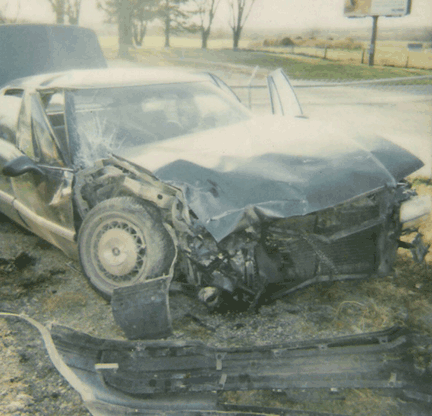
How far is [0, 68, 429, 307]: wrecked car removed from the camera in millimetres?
2641

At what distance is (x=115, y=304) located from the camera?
2.62m

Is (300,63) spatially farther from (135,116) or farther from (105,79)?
(135,116)

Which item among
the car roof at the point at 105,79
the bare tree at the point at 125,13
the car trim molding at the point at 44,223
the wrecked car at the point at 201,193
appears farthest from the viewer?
the bare tree at the point at 125,13

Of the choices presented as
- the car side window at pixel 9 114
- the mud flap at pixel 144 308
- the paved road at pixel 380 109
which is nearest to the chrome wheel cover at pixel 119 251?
the mud flap at pixel 144 308

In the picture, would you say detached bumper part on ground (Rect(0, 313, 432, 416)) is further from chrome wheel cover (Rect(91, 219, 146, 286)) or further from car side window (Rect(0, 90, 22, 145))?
car side window (Rect(0, 90, 22, 145))

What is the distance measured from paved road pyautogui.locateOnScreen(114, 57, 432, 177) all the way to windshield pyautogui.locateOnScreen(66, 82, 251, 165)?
3.38 metres

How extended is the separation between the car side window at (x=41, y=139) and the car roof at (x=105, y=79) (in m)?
0.19

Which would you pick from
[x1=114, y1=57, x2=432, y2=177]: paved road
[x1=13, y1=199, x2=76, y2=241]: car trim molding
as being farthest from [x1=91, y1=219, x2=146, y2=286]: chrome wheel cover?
[x1=114, y1=57, x2=432, y2=177]: paved road

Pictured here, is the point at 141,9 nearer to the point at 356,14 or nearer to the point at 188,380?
the point at 356,14

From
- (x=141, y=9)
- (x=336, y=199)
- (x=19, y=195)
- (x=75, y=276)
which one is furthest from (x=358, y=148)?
(x=141, y=9)

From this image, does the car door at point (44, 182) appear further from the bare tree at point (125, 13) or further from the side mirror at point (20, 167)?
the bare tree at point (125, 13)

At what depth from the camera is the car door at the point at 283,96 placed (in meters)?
4.41

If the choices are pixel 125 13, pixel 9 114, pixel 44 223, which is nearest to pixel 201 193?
pixel 44 223

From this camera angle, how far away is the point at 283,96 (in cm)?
454
